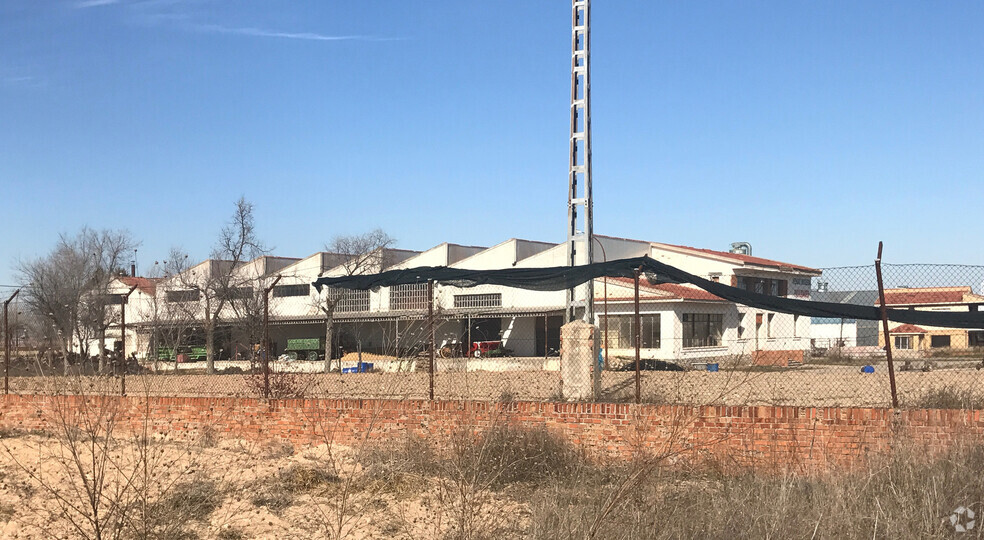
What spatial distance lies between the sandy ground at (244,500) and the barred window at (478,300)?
31.4m

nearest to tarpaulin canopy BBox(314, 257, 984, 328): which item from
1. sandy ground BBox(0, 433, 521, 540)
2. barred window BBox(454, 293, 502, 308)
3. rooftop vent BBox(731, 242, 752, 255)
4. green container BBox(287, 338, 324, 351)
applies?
sandy ground BBox(0, 433, 521, 540)

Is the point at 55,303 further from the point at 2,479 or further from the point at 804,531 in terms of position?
the point at 804,531

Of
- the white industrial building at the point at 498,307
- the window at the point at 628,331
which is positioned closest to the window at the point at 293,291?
the white industrial building at the point at 498,307

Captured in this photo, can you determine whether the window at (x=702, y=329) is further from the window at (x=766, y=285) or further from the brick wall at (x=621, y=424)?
the brick wall at (x=621, y=424)

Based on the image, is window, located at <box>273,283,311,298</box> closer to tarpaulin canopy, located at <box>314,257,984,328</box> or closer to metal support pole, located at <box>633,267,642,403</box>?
tarpaulin canopy, located at <box>314,257,984,328</box>

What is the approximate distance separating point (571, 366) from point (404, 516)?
19.1 ft

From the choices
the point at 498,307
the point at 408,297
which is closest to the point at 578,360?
the point at 498,307

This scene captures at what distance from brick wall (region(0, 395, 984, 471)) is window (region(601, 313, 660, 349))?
26.2 meters

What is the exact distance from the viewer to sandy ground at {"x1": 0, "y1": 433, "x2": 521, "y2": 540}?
22.0 feet

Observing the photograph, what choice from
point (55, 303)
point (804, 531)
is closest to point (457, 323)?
point (55, 303)

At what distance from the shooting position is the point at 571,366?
1264 centimetres

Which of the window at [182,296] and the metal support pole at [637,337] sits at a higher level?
the window at [182,296]

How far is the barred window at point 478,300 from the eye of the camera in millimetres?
41062

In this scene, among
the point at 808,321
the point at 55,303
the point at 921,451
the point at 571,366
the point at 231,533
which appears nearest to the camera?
the point at 231,533
